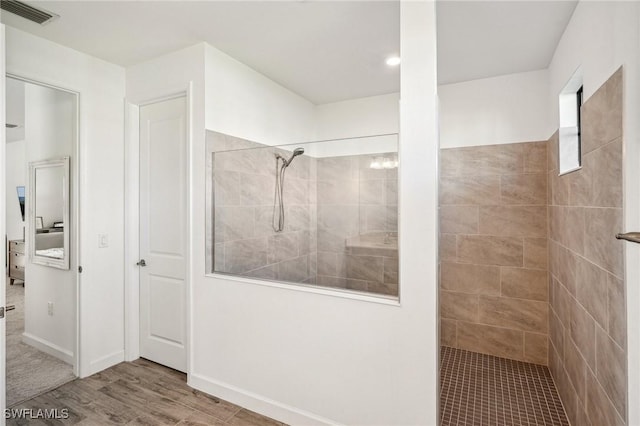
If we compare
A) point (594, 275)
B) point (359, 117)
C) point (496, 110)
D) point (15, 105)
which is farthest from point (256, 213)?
point (15, 105)

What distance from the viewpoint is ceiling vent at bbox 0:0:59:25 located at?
187 cm

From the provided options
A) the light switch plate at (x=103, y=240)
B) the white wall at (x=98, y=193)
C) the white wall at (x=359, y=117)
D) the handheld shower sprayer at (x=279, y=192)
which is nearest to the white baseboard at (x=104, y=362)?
the white wall at (x=98, y=193)

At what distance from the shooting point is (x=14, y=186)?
6.05 metres

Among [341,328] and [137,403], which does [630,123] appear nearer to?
[341,328]

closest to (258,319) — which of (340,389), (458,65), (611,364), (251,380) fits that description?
(251,380)

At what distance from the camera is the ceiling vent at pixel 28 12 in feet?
6.15

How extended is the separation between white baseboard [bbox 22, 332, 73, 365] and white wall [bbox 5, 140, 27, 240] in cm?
416

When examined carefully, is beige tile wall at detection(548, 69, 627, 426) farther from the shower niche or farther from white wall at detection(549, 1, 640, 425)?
the shower niche

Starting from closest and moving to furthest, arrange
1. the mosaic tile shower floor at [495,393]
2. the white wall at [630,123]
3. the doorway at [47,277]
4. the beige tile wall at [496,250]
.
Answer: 1. the white wall at [630,123]
2. the mosaic tile shower floor at [495,393]
3. the doorway at [47,277]
4. the beige tile wall at [496,250]

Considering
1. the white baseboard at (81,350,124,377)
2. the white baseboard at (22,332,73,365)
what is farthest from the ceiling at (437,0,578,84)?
the white baseboard at (22,332,73,365)

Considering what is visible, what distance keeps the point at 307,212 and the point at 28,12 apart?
7.14 feet

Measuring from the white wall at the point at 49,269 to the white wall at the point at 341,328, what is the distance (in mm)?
1204

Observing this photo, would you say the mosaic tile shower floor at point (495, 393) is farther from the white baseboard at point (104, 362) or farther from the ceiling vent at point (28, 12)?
the ceiling vent at point (28, 12)

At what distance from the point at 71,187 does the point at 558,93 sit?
12.7 feet
